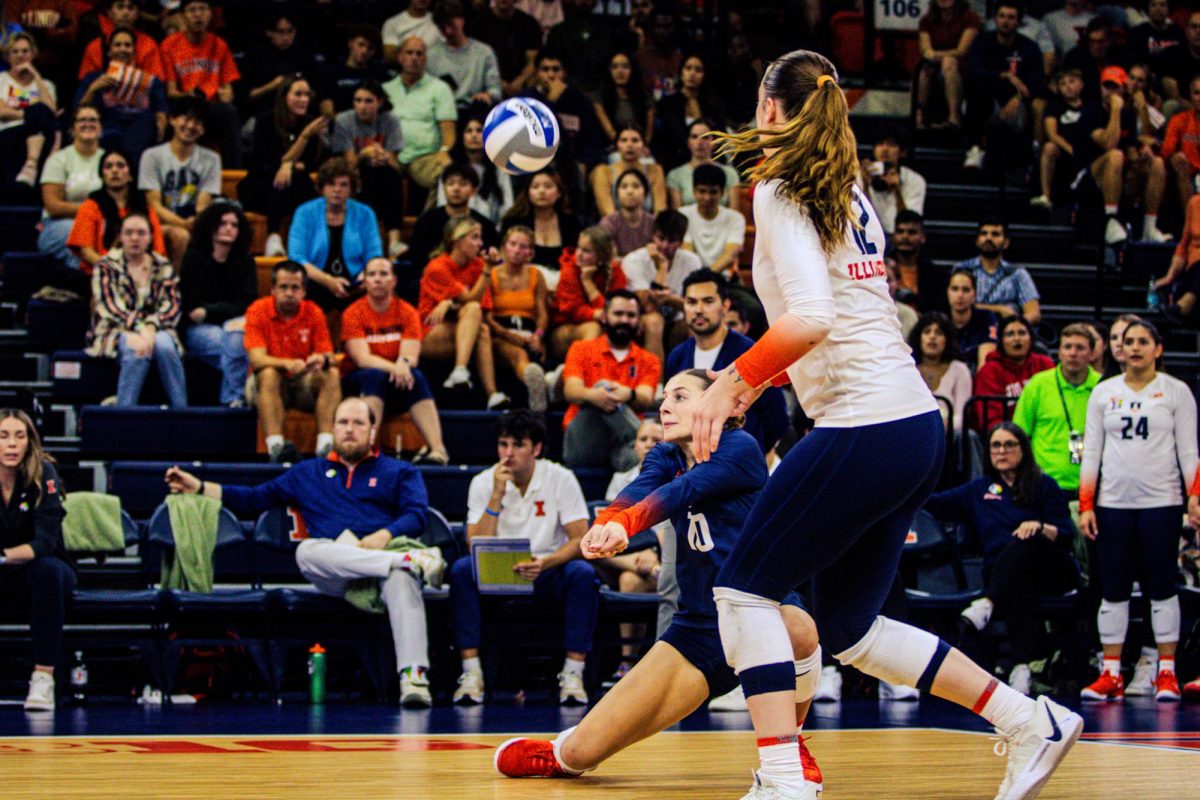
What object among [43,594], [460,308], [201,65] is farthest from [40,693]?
[201,65]

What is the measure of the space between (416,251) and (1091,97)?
23.8ft

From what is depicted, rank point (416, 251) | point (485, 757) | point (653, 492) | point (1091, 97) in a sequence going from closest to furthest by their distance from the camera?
point (653, 492) → point (485, 757) → point (416, 251) → point (1091, 97)

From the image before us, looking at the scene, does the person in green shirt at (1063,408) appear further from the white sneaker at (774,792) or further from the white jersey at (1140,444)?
the white sneaker at (774,792)

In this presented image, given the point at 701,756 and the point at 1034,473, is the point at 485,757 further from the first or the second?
the point at 1034,473

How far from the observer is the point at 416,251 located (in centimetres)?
1159

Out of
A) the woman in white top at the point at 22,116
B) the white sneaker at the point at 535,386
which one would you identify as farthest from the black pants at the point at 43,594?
the woman in white top at the point at 22,116

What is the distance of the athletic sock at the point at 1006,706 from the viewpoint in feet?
13.6

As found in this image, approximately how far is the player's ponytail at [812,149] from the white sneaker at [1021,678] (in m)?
5.68

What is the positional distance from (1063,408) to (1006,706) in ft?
21.0

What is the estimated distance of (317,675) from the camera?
870 cm

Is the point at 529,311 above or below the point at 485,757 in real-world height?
above

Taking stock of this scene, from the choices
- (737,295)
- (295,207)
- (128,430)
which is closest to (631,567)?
(737,295)

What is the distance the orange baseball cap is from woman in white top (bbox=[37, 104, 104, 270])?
29.1 ft

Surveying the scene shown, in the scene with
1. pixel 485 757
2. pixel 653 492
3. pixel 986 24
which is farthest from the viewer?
pixel 986 24
